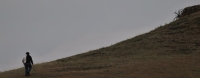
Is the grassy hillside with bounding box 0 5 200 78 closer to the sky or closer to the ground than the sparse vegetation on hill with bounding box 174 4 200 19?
closer to the ground

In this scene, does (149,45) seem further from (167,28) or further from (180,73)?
(180,73)

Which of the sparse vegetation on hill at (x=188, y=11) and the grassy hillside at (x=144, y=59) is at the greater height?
the sparse vegetation on hill at (x=188, y=11)

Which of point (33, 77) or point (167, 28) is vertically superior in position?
point (167, 28)

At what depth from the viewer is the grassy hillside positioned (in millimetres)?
20047

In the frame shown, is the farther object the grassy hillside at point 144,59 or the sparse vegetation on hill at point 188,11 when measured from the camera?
the sparse vegetation on hill at point 188,11

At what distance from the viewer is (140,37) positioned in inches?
1395

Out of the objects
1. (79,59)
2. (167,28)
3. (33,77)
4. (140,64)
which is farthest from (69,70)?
(167,28)

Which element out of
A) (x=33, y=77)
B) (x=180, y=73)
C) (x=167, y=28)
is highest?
(x=167, y=28)

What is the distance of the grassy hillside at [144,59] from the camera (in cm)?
2005

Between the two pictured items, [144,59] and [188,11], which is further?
[188,11]

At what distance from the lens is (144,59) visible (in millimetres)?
25312

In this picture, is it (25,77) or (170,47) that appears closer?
(25,77)

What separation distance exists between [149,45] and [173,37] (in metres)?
3.39

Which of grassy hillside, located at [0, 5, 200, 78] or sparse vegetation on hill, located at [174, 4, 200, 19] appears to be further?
sparse vegetation on hill, located at [174, 4, 200, 19]
